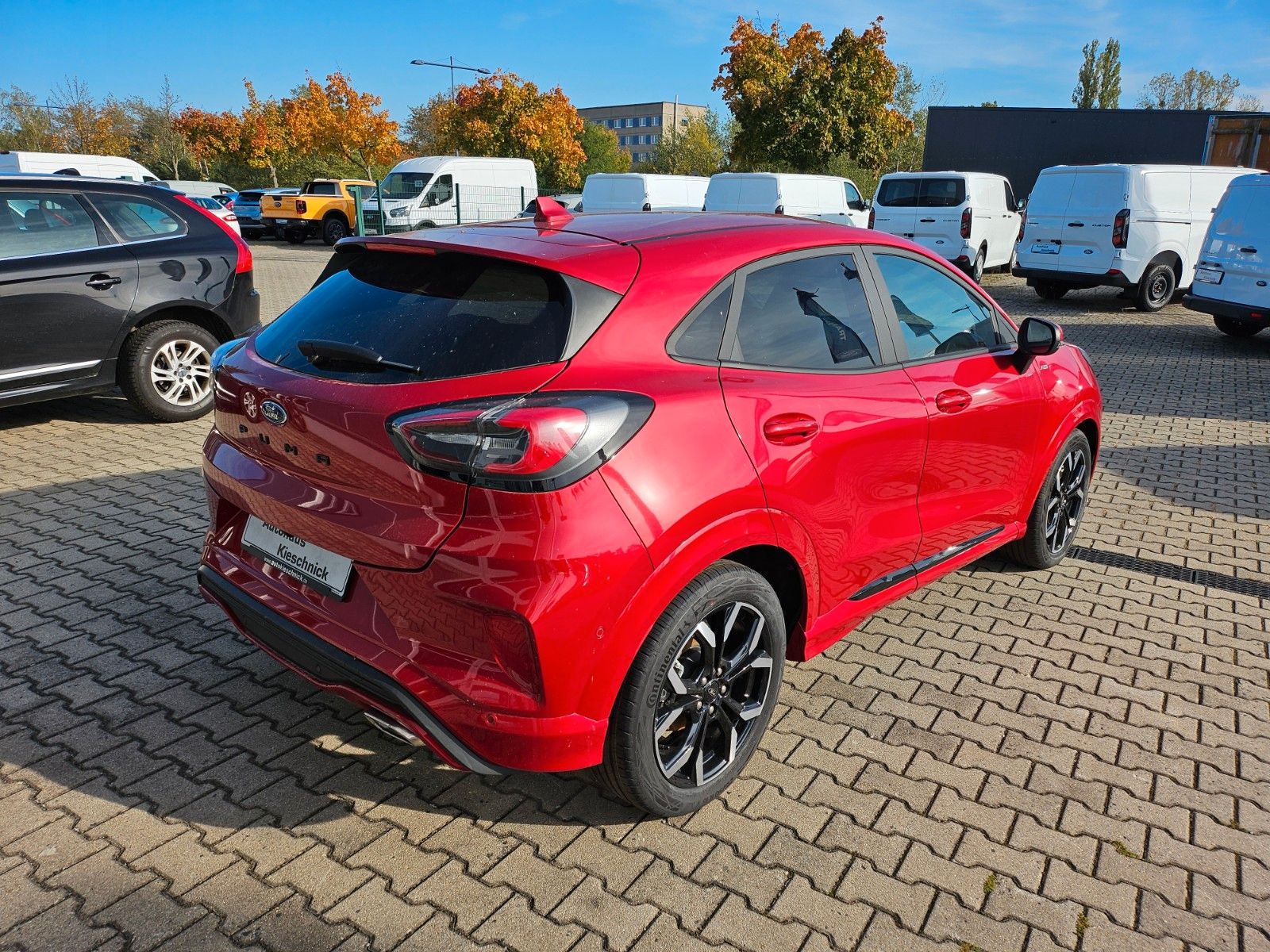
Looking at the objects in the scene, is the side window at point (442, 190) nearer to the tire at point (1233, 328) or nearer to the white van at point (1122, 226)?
the white van at point (1122, 226)

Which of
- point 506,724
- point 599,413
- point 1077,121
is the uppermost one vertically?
point 1077,121

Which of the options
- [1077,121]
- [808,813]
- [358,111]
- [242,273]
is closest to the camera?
[808,813]

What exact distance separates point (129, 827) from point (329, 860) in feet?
2.05

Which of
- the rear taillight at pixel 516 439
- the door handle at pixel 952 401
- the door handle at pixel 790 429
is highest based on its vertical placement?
the rear taillight at pixel 516 439

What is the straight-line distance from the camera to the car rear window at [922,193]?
660 inches

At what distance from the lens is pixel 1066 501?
484 cm

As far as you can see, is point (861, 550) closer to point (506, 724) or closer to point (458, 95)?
point (506, 724)

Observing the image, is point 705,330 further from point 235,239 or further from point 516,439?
point 235,239

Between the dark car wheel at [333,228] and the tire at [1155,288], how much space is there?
2314cm

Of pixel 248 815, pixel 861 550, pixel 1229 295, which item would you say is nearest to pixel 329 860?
pixel 248 815

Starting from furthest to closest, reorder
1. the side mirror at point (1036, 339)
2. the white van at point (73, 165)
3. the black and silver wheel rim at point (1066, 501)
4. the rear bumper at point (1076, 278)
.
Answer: the white van at point (73, 165) → the rear bumper at point (1076, 278) → the black and silver wheel rim at point (1066, 501) → the side mirror at point (1036, 339)

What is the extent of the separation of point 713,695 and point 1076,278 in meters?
13.8

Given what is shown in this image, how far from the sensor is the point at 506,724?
2363mm

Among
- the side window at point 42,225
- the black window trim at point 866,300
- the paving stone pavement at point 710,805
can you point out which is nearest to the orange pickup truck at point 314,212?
the side window at point 42,225
